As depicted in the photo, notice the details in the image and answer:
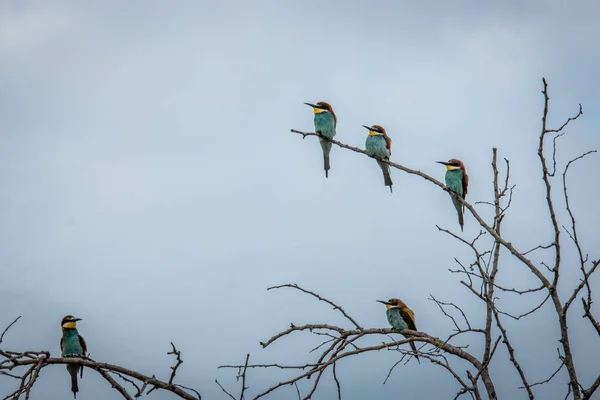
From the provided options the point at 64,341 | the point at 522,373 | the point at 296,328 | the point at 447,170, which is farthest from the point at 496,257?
the point at 64,341

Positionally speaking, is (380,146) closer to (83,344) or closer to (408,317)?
(408,317)

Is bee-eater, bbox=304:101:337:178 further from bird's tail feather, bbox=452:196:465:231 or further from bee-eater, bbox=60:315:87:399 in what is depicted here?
bee-eater, bbox=60:315:87:399

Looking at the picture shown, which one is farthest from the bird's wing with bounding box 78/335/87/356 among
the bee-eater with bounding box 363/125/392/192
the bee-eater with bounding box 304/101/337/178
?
the bee-eater with bounding box 363/125/392/192

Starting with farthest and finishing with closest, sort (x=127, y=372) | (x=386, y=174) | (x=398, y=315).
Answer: (x=386, y=174), (x=398, y=315), (x=127, y=372)

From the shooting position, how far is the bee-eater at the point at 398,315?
7602 millimetres

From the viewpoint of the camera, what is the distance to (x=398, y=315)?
7598 mm

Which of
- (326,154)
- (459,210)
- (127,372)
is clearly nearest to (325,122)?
(326,154)

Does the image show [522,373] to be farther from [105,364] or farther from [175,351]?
[105,364]

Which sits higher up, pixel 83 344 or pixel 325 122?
pixel 325 122

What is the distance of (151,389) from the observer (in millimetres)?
4066

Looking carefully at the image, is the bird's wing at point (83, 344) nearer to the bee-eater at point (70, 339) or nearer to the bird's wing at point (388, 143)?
the bee-eater at point (70, 339)

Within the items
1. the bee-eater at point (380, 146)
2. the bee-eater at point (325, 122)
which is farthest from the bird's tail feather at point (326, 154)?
the bee-eater at point (380, 146)

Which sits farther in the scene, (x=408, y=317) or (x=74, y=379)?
(x=408, y=317)

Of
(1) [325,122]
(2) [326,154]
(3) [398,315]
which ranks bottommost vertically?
(3) [398,315]
